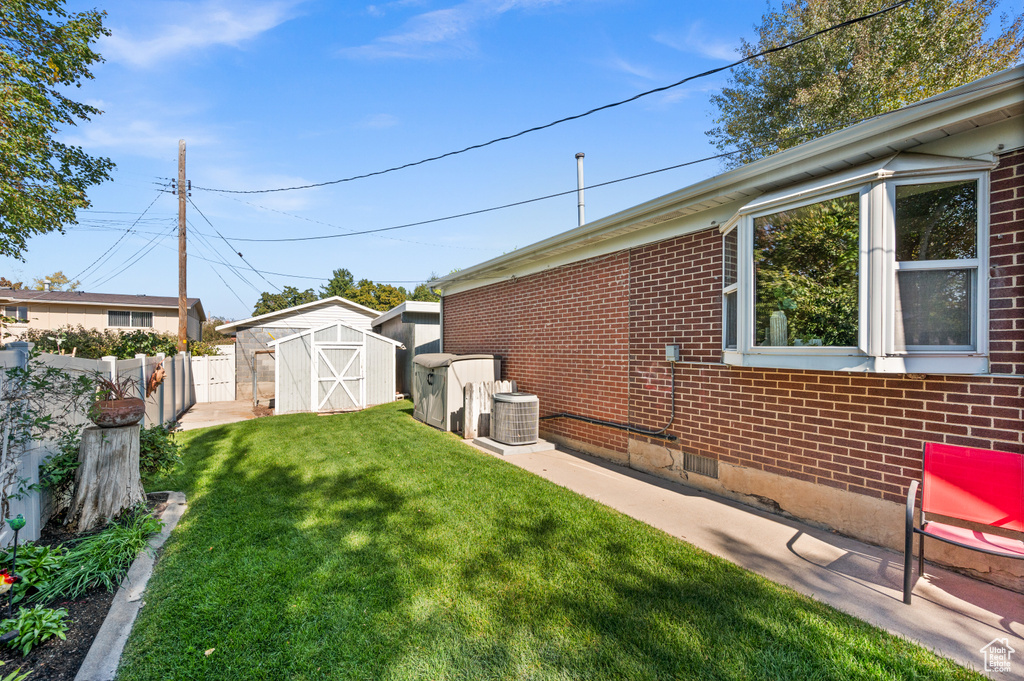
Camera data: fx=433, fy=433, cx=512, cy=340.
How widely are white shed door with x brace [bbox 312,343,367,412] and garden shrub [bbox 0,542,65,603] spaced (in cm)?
914

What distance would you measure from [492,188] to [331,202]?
5.41m

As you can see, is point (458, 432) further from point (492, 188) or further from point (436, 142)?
point (492, 188)

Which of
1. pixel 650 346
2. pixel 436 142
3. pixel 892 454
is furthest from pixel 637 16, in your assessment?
pixel 892 454

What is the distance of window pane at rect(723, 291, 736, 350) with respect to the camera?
15.1ft

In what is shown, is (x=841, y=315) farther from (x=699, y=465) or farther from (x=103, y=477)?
(x=103, y=477)

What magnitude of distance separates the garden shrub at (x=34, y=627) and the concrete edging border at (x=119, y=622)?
0.65ft

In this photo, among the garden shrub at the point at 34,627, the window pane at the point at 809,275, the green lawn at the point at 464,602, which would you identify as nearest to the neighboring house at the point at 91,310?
the green lawn at the point at 464,602

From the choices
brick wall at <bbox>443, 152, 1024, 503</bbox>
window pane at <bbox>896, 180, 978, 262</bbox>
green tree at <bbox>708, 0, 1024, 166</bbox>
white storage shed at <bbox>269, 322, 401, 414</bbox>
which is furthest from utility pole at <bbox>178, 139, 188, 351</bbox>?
green tree at <bbox>708, 0, 1024, 166</bbox>

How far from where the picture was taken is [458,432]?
8.41 m

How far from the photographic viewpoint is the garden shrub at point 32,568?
2.74 meters

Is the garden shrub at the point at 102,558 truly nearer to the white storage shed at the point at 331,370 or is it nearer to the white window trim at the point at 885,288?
the white window trim at the point at 885,288

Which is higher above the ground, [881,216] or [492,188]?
[492,188]

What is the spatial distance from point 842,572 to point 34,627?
505cm

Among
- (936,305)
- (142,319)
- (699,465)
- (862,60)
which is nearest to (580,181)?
(699,465)
